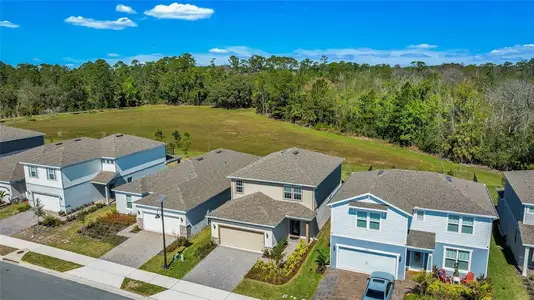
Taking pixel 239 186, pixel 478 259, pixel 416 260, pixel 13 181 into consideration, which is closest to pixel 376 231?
pixel 416 260

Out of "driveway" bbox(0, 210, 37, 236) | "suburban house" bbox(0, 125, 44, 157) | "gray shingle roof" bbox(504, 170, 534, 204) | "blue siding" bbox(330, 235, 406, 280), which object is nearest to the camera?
"blue siding" bbox(330, 235, 406, 280)

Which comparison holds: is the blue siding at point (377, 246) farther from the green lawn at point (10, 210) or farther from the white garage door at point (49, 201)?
the green lawn at point (10, 210)

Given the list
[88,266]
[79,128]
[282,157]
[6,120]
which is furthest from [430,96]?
[6,120]

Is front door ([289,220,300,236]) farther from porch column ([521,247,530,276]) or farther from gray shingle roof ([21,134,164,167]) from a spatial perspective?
gray shingle roof ([21,134,164,167])

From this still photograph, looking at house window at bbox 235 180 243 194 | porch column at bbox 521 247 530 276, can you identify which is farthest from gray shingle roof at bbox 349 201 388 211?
house window at bbox 235 180 243 194

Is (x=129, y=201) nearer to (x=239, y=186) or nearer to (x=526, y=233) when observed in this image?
(x=239, y=186)

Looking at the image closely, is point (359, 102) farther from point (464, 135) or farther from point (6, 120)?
point (6, 120)

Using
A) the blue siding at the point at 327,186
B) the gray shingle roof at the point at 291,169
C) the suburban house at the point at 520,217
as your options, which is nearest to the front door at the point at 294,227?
the blue siding at the point at 327,186
